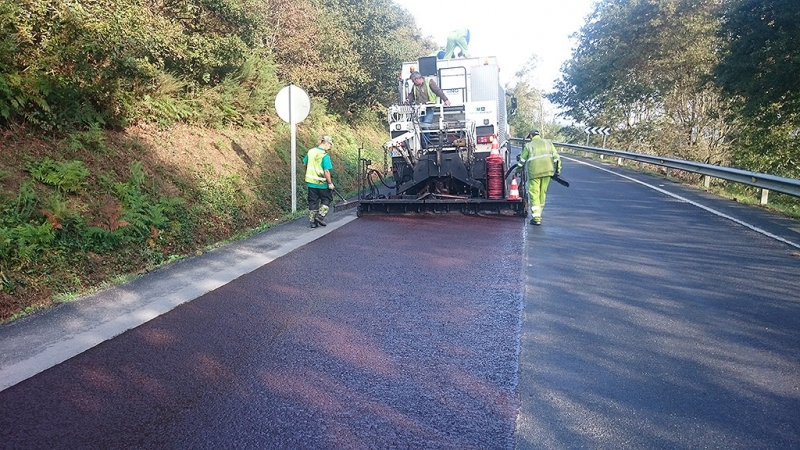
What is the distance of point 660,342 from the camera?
4.71 meters

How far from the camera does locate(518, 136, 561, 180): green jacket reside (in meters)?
10.8

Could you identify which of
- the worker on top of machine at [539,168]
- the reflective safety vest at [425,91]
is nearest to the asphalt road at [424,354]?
the worker on top of machine at [539,168]

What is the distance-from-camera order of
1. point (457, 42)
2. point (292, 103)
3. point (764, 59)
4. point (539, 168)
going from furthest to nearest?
point (764, 59) → point (457, 42) → point (292, 103) → point (539, 168)

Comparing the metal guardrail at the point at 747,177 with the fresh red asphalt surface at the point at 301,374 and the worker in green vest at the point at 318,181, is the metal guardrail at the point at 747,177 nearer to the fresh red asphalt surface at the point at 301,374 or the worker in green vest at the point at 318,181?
the fresh red asphalt surface at the point at 301,374

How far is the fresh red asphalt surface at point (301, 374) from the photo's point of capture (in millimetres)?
3359

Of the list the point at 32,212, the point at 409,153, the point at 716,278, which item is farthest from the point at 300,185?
the point at 716,278

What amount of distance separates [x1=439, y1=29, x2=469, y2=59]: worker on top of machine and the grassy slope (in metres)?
4.73

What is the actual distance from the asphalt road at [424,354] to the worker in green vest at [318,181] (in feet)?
8.29

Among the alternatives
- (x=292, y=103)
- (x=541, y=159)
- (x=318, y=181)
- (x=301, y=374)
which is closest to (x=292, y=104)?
(x=292, y=103)

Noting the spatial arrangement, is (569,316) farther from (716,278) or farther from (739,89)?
(739,89)

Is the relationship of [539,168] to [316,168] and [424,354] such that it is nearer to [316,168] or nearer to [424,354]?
[316,168]

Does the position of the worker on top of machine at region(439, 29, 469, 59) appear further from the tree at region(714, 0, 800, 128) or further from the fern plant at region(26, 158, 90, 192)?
the fern plant at region(26, 158, 90, 192)

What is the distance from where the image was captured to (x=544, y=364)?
4305 millimetres

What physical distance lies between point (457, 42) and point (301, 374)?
1205cm
